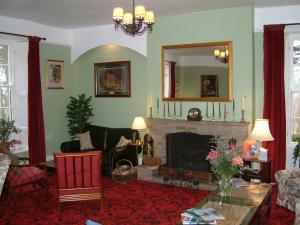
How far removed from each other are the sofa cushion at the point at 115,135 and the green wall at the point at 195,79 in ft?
Result: 4.29

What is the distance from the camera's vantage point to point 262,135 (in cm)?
525

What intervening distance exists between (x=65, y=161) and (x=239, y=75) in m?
3.21

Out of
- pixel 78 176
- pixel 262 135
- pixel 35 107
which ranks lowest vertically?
pixel 78 176

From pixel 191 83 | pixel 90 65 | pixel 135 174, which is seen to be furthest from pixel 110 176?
pixel 90 65

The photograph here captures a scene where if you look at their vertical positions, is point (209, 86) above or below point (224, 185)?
above

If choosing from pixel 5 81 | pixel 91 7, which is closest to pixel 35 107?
pixel 5 81

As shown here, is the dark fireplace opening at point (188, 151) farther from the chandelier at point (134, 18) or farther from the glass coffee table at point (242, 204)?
the chandelier at point (134, 18)

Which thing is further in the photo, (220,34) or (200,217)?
(220,34)

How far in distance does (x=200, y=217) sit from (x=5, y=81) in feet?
17.4

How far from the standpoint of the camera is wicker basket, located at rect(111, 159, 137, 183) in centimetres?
618

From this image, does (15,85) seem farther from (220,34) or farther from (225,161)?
(225,161)

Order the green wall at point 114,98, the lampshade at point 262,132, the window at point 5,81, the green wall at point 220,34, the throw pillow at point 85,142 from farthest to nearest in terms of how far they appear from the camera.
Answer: the green wall at point 114,98
the throw pillow at point 85,142
the window at point 5,81
the green wall at point 220,34
the lampshade at point 262,132

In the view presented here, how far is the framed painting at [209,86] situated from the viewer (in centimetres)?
612

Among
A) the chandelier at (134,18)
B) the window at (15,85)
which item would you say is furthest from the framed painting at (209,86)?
the window at (15,85)
